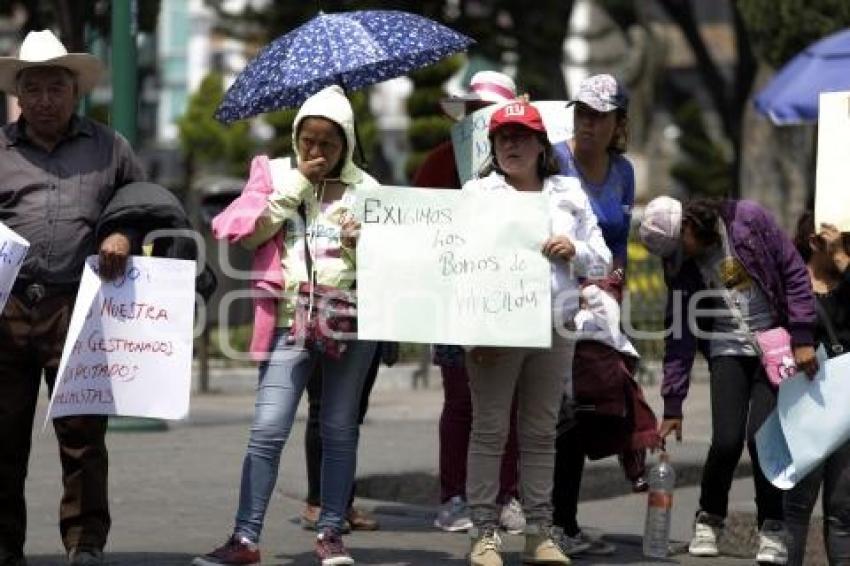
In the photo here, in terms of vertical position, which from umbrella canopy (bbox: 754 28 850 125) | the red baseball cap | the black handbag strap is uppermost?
umbrella canopy (bbox: 754 28 850 125)

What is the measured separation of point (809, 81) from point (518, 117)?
867 cm

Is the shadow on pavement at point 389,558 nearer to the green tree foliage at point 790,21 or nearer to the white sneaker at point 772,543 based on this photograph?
the white sneaker at point 772,543

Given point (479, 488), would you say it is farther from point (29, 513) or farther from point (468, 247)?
point (29, 513)

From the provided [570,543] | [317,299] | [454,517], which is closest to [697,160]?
[454,517]


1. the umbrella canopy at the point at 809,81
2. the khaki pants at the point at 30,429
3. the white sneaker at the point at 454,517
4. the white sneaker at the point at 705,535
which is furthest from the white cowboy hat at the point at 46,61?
the umbrella canopy at the point at 809,81

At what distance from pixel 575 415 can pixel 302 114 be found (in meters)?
1.63

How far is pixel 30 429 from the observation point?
806cm

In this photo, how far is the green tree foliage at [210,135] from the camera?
39781mm

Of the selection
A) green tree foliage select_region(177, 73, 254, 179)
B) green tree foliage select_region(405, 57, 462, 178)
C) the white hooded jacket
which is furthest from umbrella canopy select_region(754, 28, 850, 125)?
green tree foliage select_region(177, 73, 254, 179)

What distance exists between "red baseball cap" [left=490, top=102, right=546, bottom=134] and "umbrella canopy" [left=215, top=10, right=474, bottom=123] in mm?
1090

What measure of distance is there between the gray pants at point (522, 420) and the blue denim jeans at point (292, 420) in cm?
42

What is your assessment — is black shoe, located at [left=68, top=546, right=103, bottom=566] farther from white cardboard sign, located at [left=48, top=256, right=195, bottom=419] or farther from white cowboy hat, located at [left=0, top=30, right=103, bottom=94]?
white cowboy hat, located at [left=0, top=30, right=103, bottom=94]

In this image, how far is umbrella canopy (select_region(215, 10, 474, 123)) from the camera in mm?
9016

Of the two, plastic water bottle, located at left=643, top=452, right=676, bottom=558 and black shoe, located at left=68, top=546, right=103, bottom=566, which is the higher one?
plastic water bottle, located at left=643, top=452, right=676, bottom=558
